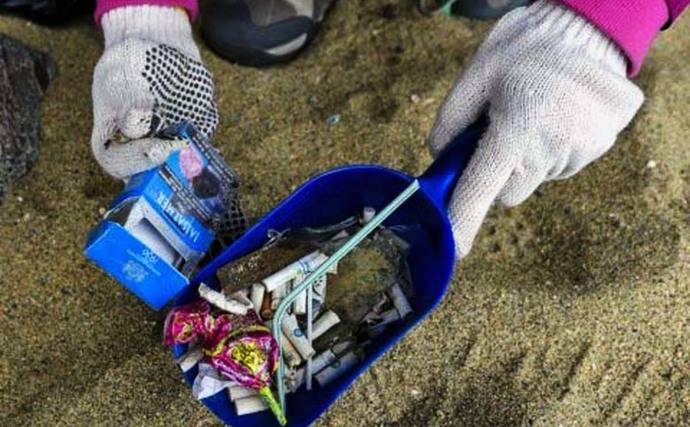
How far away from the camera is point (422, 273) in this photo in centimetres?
112

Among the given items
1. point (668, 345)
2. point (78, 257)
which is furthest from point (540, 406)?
point (78, 257)

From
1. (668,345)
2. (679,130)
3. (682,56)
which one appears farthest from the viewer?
(682,56)

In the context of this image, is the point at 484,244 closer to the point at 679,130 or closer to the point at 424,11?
the point at 679,130

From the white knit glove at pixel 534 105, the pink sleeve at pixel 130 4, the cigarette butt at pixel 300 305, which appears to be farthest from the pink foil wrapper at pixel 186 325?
the pink sleeve at pixel 130 4

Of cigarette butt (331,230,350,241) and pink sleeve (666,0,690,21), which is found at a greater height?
pink sleeve (666,0,690,21)

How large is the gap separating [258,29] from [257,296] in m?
0.66

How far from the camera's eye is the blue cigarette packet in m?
0.99

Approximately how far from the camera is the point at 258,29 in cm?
153

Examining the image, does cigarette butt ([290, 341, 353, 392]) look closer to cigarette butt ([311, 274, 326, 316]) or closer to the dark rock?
A: cigarette butt ([311, 274, 326, 316])

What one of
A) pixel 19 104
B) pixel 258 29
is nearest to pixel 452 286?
pixel 258 29

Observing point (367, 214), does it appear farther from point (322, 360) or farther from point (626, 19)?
point (626, 19)

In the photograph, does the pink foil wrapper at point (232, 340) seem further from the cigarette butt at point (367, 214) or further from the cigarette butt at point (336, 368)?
the cigarette butt at point (367, 214)

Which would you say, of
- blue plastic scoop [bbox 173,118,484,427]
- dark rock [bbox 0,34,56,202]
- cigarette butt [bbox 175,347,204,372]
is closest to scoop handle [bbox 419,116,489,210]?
blue plastic scoop [bbox 173,118,484,427]

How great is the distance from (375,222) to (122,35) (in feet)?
1.63
